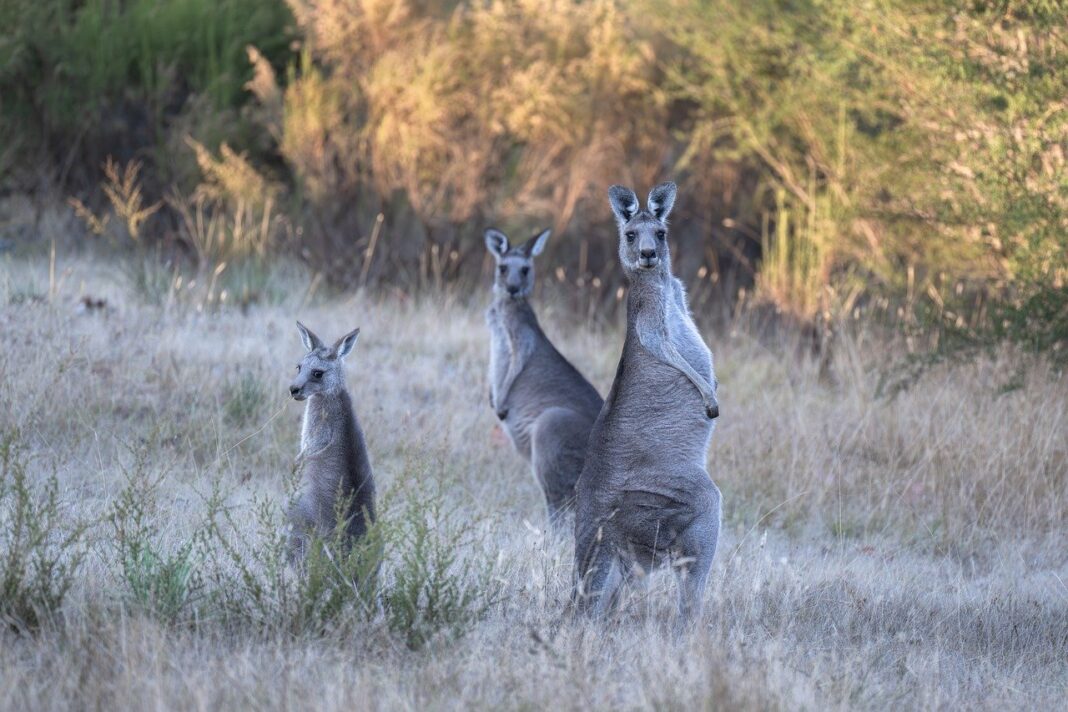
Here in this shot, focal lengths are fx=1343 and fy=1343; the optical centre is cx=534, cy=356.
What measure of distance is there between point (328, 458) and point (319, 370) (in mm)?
558

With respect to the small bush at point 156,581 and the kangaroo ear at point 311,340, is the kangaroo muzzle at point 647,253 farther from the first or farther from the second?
the small bush at point 156,581

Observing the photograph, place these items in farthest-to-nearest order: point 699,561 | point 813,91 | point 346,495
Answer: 1. point 813,91
2. point 346,495
3. point 699,561

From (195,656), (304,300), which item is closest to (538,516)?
(195,656)

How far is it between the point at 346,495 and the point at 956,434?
4697 mm

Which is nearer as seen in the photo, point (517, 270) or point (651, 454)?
point (651, 454)

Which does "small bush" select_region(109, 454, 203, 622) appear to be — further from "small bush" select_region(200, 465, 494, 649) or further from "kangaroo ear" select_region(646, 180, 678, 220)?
"kangaroo ear" select_region(646, 180, 678, 220)

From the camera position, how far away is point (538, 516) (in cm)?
791

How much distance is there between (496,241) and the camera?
954 cm

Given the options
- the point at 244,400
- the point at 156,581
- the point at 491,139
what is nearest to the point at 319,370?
the point at 156,581

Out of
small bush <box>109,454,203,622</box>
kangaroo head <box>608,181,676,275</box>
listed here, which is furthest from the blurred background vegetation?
small bush <box>109,454,203,622</box>

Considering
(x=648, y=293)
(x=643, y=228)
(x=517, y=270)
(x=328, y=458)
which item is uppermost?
(x=643, y=228)

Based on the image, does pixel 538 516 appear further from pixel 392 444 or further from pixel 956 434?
pixel 956 434

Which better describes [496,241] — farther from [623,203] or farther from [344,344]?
[623,203]

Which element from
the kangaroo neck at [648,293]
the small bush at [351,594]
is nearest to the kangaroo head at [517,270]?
the kangaroo neck at [648,293]
